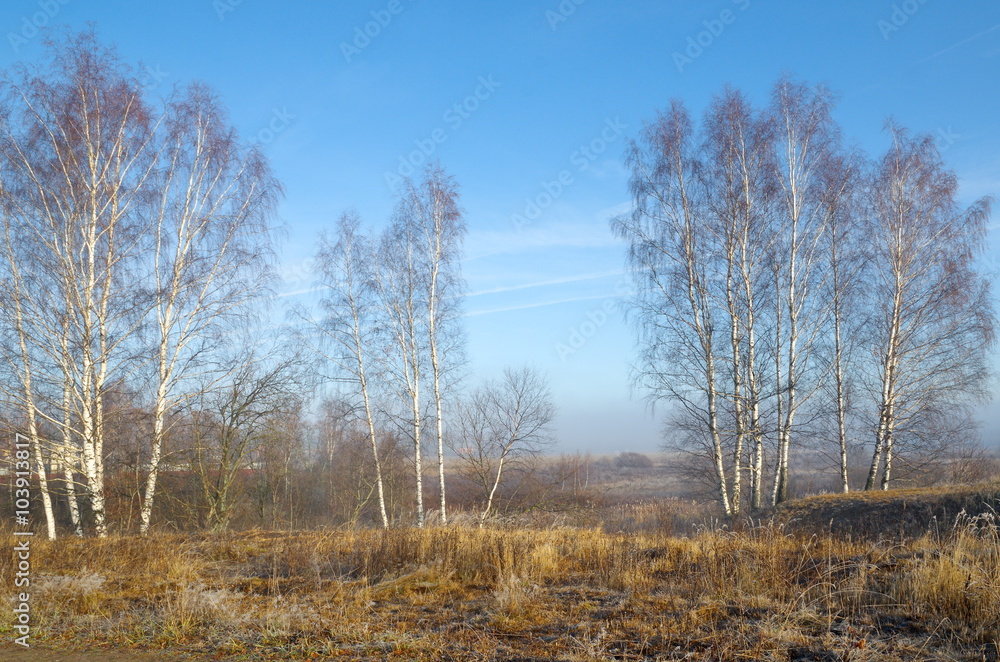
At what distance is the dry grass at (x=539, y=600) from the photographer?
432cm

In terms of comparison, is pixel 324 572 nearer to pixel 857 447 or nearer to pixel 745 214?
pixel 745 214

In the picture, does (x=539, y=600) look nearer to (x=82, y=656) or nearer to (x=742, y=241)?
(x=82, y=656)

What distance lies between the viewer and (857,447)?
15.7 m

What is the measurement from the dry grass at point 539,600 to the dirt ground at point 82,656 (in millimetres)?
164

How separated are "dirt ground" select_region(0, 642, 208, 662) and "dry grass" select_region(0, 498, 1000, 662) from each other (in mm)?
164

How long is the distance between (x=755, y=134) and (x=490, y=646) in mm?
13227

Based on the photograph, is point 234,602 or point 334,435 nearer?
point 234,602

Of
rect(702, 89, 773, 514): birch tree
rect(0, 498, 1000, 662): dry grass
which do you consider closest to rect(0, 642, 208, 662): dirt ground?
rect(0, 498, 1000, 662): dry grass

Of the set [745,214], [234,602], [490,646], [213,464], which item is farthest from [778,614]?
[213,464]

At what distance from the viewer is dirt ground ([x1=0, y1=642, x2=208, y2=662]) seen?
14.8ft

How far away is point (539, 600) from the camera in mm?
5637

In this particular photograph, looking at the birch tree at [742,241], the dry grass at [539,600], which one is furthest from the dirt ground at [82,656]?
the birch tree at [742,241]

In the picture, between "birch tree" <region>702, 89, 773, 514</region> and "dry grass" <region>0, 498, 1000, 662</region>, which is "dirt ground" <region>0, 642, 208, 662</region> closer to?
"dry grass" <region>0, 498, 1000, 662</region>

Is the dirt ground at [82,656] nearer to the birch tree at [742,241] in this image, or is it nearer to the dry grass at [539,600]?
the dry grass at [539,600]
